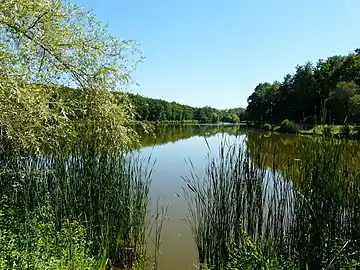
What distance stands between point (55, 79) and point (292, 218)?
372 centimetres

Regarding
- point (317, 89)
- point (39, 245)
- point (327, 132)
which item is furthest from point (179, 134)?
point (39, 245)

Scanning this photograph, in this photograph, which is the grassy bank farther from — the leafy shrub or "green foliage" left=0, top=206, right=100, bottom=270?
"green foliage" left=0, top=206, right=100, bottom=270

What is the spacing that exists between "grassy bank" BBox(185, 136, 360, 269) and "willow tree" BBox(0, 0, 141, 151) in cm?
189

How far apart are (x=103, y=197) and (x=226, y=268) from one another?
169 centimetres

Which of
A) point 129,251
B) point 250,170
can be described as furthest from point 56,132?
point 250,170

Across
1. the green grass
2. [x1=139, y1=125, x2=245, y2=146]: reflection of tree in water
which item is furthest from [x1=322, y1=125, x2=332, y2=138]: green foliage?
the green grass

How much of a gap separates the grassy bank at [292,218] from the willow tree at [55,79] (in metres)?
1.89

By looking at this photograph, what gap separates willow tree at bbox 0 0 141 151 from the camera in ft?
13.8

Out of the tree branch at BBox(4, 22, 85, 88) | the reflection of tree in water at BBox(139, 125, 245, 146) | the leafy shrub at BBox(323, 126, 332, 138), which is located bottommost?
the reflection of tree in water at BBox(139, 125, 245, 146)

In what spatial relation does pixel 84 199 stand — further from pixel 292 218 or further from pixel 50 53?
pixel 292 218

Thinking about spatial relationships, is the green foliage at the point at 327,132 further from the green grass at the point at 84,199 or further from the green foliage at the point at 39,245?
the green foliage at the point at 39,245

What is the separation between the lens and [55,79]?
16.9 ft

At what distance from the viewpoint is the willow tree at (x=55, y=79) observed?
4199 millimetres

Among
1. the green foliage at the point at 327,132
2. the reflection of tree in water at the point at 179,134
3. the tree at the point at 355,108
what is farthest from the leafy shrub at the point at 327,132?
the tree at the point at 355,108
